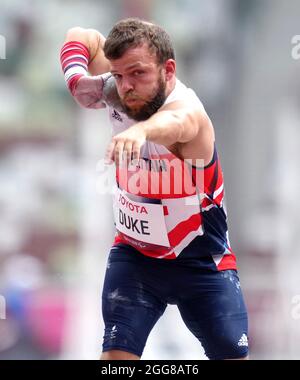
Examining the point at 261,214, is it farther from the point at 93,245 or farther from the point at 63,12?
the point at 63,12

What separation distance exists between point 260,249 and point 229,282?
7534 mm

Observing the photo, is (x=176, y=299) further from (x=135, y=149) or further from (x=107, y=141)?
(x=107, y=141)

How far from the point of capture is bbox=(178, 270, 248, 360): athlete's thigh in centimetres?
524

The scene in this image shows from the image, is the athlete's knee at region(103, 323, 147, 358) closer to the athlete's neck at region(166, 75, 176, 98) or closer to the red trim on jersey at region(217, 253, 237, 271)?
the red trim on jersey at region(217, 253, 237, 271)

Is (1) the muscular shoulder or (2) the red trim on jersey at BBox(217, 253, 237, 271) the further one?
(2) the red trim on jersey at BBox(217, 253, 237, 271)

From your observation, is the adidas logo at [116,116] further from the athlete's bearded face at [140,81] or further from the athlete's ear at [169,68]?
the athlete's ear at [169,68]

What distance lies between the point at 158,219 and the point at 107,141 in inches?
300

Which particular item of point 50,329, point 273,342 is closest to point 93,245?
point 50,329

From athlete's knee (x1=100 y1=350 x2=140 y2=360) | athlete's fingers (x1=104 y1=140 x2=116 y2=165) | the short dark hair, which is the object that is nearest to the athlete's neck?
the short dark hair

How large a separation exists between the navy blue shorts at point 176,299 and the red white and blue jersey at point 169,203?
0.08 metres

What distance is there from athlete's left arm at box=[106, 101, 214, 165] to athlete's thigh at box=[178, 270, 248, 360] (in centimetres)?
71

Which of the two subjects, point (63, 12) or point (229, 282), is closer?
point (229, 282)

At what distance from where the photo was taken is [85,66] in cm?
552

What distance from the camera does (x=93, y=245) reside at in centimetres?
→ 1233
